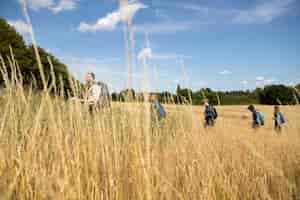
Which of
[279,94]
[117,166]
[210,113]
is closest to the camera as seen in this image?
[117,166]

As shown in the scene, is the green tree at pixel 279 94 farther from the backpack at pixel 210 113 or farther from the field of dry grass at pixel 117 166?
the field of dry grass at pixel 117 166

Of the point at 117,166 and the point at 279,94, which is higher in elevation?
the point at 279,94

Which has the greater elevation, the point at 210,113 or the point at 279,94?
the point at 279,94

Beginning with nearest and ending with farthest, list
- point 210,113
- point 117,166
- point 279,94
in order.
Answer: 1. point 117,166
2. point 210,113
3. point 279,94

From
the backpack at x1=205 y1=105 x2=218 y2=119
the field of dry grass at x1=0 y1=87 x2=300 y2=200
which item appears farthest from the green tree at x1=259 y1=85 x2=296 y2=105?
the field of dry grass at x1=0 y1=87 x2=300 y2=200

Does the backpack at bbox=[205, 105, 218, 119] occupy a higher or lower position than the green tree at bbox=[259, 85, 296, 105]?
lower

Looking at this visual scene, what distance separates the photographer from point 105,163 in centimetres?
135

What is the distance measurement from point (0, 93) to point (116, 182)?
2266mm

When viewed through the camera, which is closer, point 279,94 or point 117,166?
point 117,166

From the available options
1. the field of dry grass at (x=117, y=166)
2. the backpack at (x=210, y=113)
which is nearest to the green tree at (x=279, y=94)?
the backpack at (x=210, y=113)

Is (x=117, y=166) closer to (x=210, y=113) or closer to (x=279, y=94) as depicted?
(x=210, y=113)

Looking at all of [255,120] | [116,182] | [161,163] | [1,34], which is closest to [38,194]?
[116,182]

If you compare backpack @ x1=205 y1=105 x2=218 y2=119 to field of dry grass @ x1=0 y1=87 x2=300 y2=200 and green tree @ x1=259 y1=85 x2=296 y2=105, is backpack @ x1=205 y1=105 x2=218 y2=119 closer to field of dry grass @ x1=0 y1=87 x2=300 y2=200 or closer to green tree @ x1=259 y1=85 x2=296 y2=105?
green tree @ x1=259 y1=85 x2=296 y2=105

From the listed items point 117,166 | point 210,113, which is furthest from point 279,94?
point 117,166
